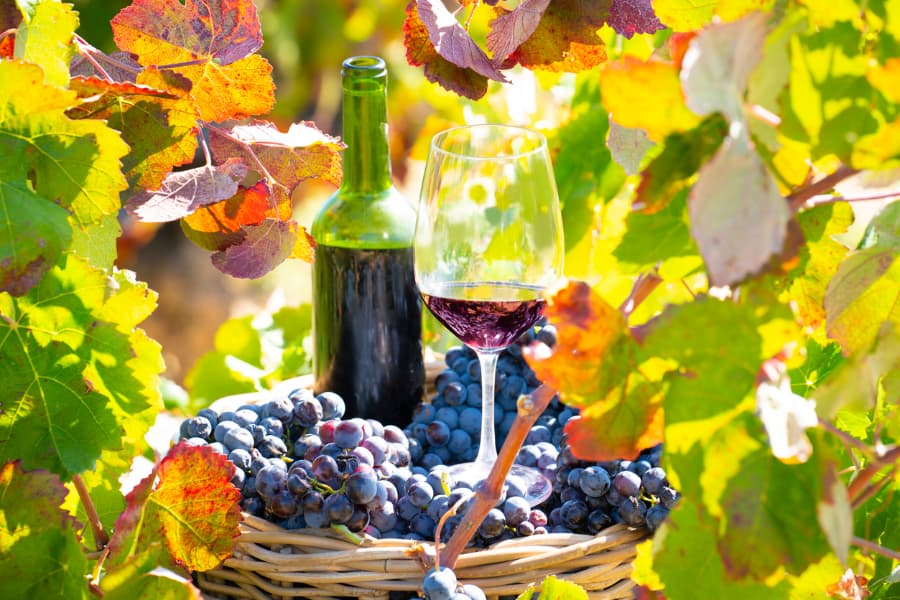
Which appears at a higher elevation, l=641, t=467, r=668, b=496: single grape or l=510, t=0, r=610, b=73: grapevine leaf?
l=510, t=0, r=610, b=73: grapevine leaf

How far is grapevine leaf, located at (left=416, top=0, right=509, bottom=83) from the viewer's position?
26.3 inches

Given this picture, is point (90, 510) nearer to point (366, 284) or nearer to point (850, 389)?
point (850, 389)

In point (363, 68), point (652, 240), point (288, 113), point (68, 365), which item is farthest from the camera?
point (288, 113)

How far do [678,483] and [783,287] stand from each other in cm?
16

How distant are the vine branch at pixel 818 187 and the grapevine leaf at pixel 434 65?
1.12ft

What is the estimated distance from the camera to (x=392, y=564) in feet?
2.59

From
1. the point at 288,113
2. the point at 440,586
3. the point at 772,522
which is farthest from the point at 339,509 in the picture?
the point at 288,113

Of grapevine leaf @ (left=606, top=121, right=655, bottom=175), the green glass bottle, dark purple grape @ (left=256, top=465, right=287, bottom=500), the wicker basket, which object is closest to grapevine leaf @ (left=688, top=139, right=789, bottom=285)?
→ grapevine leaf @ (left=606, top=121, right=655, bottom=175)

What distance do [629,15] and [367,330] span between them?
54cm

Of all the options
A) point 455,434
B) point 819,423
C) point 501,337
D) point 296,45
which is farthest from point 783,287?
point 296,45

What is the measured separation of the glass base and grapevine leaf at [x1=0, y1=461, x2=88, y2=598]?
1.45 ft

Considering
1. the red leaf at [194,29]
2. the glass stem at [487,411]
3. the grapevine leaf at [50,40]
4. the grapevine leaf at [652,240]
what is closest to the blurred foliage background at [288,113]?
the glass stem at [487,411]

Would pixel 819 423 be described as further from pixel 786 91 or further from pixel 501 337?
pixel 501 337

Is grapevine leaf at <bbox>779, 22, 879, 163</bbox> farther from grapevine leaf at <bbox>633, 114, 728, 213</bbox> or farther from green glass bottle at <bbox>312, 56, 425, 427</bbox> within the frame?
green glass bottle at <bbox>312, 56, 425, 427</bbox>
